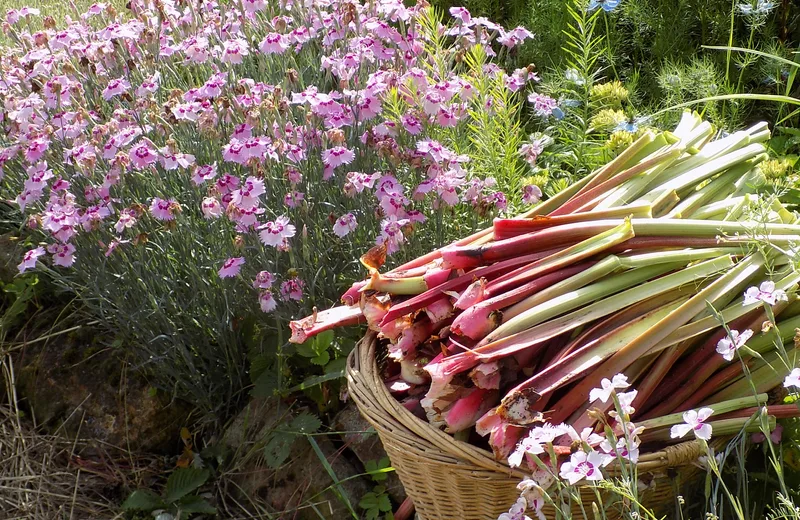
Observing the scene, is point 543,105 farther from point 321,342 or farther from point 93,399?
point 93,399

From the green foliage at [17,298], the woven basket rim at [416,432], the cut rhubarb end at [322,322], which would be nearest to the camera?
the woven basket rim at [416,432]

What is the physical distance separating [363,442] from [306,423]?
0.16 meters

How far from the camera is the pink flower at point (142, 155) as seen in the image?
6.85 ft

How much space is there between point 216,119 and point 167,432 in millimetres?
1007

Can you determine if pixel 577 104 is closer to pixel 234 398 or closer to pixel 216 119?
pixel 216 119

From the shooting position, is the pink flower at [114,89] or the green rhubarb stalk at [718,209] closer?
the green rhubarb stalk at [718,209]

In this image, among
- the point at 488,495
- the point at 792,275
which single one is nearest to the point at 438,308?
the point at 488,495

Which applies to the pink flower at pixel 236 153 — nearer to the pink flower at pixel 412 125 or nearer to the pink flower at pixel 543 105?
the pink flower at pixel 412 125

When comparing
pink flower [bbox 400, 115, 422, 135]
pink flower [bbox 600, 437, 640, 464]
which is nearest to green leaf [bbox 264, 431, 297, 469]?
pink flower [bbox 400, 115, 422, 135]

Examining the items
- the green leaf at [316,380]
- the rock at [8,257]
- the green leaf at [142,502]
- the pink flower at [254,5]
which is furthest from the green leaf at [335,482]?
the rock at [8,257]

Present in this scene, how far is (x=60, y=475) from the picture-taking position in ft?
8.28

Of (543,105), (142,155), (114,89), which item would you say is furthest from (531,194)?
(114,89)

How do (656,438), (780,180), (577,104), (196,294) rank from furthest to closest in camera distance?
(577,104) → (196,294) → (780,180) → (656,438)

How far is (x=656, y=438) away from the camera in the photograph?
1.39m
